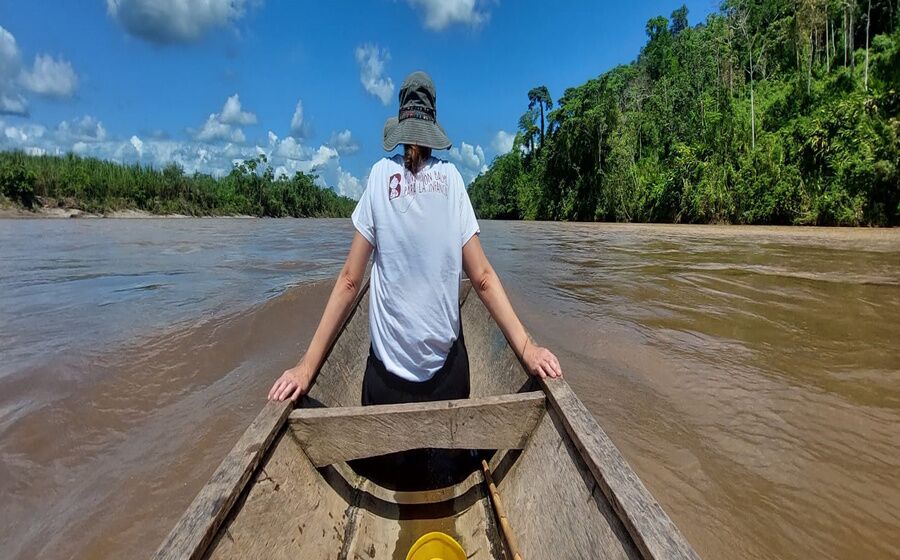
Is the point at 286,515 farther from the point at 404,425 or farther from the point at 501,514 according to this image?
the point at 501,514

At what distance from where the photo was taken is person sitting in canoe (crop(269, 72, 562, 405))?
1.65 metres

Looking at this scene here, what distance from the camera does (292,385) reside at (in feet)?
5.71

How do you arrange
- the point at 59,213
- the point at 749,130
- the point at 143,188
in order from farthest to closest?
Answer: the point at 143,188 < the point at 59,213 < the point at 749,130

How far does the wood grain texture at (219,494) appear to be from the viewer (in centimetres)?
103

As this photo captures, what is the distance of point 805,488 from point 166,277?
350 inches

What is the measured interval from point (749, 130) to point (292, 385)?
1275 inches

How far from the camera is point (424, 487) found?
2119mm

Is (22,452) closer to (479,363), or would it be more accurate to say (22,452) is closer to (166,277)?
(479,363)

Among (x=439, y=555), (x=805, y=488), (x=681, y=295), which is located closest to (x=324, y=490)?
(x=439, y=555)

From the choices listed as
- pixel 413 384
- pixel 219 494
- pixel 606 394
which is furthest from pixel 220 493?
pixel 606 394

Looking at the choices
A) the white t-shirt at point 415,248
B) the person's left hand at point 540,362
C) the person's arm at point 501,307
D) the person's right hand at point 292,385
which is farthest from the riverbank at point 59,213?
the person's left hand at point 540,362

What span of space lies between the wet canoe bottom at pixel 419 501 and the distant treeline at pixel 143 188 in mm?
45376

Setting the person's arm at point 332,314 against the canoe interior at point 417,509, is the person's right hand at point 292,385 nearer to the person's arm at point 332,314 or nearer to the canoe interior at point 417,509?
the person's arm at point 332,314

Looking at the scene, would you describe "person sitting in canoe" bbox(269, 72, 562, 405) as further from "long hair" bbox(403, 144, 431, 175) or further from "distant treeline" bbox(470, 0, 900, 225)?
"distant treeline" bbox(470, 0, 900, 225)
